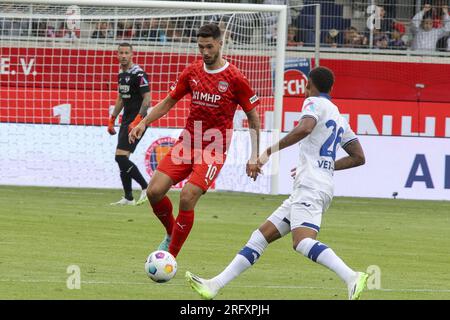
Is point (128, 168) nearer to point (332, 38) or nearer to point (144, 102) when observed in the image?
point (144, 102)

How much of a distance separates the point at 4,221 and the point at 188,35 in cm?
999

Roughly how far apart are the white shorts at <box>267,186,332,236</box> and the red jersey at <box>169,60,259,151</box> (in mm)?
1839

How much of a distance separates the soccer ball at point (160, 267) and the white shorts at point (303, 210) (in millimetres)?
1112

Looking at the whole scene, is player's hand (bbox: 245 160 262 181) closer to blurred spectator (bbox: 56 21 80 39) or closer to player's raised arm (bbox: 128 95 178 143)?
player's raised arm (bbox: 128 95 178 143)

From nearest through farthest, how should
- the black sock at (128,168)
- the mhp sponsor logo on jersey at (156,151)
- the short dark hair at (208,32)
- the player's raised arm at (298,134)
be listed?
the player's raised arm at (298,134)
the short dark hair at (208,32)
the black sock at (128,168)
the mhp sponsor logo on jersey at (156,151)

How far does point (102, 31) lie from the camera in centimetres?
2375

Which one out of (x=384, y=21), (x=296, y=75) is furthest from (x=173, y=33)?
(x=384, y=21)

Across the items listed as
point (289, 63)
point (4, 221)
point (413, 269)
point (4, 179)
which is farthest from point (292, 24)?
point (413, 269)

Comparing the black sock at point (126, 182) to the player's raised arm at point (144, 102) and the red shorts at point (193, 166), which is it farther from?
the red shorts at point (193, 166)

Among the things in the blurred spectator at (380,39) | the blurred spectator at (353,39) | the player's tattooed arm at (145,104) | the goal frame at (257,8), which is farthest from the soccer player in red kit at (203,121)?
the blurred spectator at (380,39)

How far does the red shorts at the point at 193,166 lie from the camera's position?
1080cm

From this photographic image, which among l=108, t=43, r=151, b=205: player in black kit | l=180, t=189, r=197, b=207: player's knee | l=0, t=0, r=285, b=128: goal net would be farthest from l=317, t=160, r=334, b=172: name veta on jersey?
l=0, t=0, r=285, b=128: goal net

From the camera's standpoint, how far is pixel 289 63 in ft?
81.9

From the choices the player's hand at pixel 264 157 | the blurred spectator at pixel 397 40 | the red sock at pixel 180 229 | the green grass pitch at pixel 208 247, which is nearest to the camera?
the player's hand at pixel 264 157
